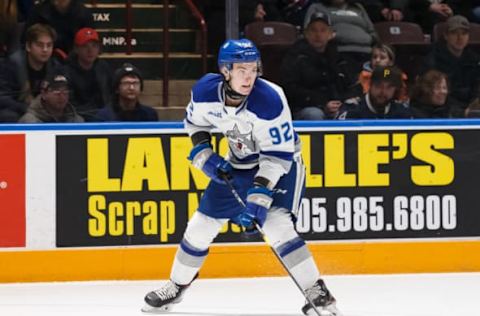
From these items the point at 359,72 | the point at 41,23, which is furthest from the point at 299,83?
the point at 41,23

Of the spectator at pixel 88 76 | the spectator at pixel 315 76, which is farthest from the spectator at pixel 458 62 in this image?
the spectator at pixel 88 76

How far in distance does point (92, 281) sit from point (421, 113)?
201cm

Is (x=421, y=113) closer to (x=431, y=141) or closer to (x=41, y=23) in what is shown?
(x=431, y=141)

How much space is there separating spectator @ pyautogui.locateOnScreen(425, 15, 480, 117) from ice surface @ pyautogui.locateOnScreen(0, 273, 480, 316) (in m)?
1.05

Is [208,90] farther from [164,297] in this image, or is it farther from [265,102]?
[164,297]

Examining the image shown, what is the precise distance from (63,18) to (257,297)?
84.0 inches

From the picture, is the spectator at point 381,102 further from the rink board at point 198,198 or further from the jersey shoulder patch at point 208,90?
the jersey shoulder patch at point 208,90

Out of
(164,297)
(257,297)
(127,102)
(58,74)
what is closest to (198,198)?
(127,102)

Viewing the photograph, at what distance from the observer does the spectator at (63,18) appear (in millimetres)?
6723

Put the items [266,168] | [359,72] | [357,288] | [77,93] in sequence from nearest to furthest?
[266,168]
[357,288]
[77,93]
[359,72]

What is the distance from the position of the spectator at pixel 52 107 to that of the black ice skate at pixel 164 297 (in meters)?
1.39

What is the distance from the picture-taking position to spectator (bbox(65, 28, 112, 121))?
20.8 feet

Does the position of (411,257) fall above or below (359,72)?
below

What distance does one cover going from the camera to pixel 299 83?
6680 millimetres
